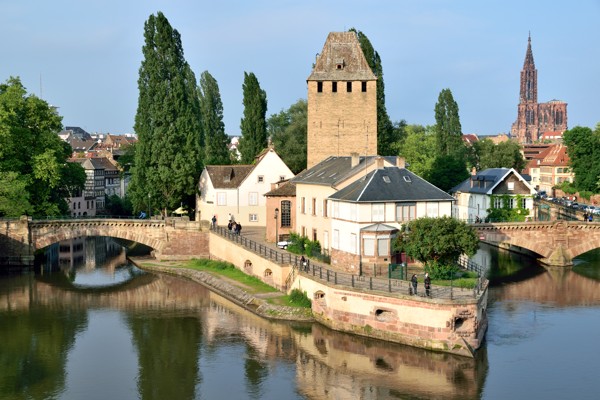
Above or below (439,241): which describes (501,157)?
above

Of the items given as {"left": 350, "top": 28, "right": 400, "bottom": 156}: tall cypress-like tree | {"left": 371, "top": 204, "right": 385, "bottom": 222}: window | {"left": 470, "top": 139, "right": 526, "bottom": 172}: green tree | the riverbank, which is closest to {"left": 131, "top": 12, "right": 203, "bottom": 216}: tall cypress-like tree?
the riverbank

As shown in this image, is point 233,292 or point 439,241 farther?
point 233,292

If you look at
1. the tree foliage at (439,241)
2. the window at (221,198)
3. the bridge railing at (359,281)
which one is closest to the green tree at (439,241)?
the tree foliage at (439,241)

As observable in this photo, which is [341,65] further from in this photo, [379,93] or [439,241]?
[439,241]

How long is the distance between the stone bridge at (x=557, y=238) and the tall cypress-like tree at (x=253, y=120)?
34863mm

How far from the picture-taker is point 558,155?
14650 cm

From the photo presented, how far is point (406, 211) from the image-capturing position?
5612 cm

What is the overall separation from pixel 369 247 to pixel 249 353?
41.5ft

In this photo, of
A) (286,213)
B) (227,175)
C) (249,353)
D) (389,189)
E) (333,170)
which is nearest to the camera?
(249,353)

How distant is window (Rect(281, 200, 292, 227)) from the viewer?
240 feet

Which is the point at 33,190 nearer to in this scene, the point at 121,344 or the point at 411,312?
the point at 121,344

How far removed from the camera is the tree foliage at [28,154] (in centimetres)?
7456

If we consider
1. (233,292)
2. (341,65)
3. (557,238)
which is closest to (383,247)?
(233,292)

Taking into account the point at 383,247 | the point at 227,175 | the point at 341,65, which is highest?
the point at 341,65
